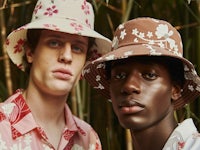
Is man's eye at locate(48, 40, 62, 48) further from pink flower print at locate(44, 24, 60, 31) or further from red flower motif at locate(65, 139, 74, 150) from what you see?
red flower motif at locate(65, 139, 74, 150)

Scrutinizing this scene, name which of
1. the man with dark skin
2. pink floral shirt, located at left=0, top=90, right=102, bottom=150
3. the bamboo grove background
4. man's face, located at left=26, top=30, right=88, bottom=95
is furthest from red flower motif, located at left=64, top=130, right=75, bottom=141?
the man with dark skin

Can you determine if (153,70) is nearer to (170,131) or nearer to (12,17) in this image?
(170,131)

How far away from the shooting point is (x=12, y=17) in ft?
5.82

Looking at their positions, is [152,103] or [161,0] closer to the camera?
[152,103]

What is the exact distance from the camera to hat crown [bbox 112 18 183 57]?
1.13 m

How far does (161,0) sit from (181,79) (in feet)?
2.10

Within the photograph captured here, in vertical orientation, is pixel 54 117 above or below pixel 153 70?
below

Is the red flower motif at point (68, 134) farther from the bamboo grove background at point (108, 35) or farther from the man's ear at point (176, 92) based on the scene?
the man's ear at point (176, 92)

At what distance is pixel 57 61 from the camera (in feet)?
4.56

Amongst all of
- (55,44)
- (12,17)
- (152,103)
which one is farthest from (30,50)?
(152,103)

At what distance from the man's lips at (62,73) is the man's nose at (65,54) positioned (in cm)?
2

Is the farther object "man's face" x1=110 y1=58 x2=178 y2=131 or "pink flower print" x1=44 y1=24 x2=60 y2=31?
A: "pink flower print" x1=44 y1=24 x2=60 y2=31

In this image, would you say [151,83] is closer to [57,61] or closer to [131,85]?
[131,85]

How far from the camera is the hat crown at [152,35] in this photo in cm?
113
